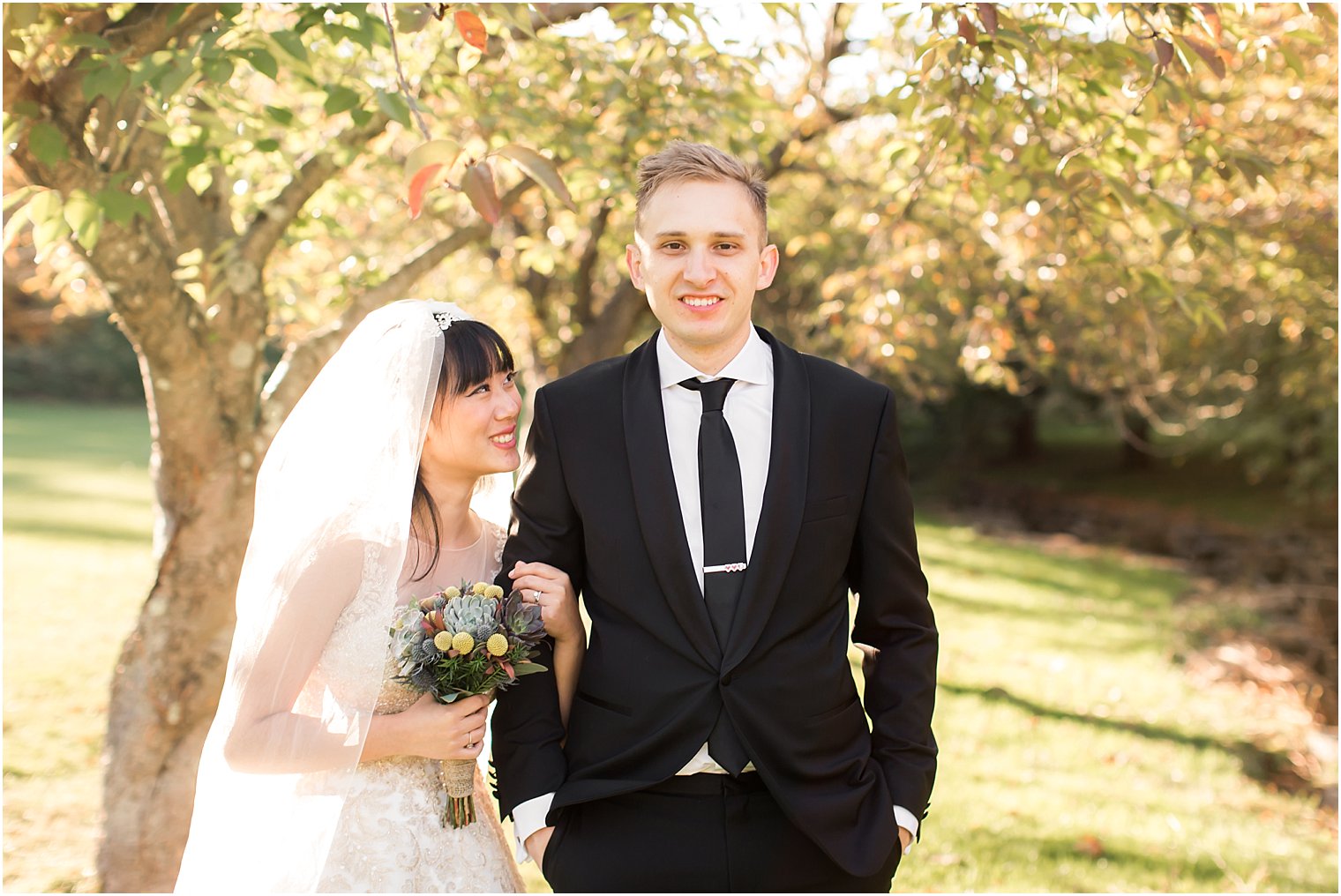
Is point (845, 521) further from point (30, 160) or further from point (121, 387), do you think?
point (121, 387)

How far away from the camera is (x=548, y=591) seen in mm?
2488

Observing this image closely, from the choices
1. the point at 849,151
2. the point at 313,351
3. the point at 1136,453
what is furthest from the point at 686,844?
the point at 1136,453

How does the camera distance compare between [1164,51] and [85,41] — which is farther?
[85,41]

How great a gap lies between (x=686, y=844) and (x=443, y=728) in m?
0.64

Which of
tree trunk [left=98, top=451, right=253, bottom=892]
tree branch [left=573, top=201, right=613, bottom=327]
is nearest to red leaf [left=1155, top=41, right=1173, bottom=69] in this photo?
tree trunk [left=98, top=451, right=253, bottom=892]

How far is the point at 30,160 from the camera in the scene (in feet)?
11.3

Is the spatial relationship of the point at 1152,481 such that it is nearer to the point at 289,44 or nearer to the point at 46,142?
the point at 289,44

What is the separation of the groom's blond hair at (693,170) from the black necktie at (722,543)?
53 centimetres

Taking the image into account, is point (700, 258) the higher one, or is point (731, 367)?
point (700, 258)

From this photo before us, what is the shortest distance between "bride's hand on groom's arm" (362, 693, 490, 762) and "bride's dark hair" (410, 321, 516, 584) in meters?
0.39

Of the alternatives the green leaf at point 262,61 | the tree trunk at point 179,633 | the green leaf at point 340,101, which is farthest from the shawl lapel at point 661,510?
the tree trunk at point 179,633

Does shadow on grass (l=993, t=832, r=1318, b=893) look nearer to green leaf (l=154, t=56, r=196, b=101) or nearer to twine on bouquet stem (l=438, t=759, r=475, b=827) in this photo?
twine on bouquet stem (l=438, t=759, r=475, b=827)

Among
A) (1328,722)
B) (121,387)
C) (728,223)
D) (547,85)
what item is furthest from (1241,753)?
(121,387)

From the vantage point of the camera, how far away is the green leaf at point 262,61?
3.00 metres
